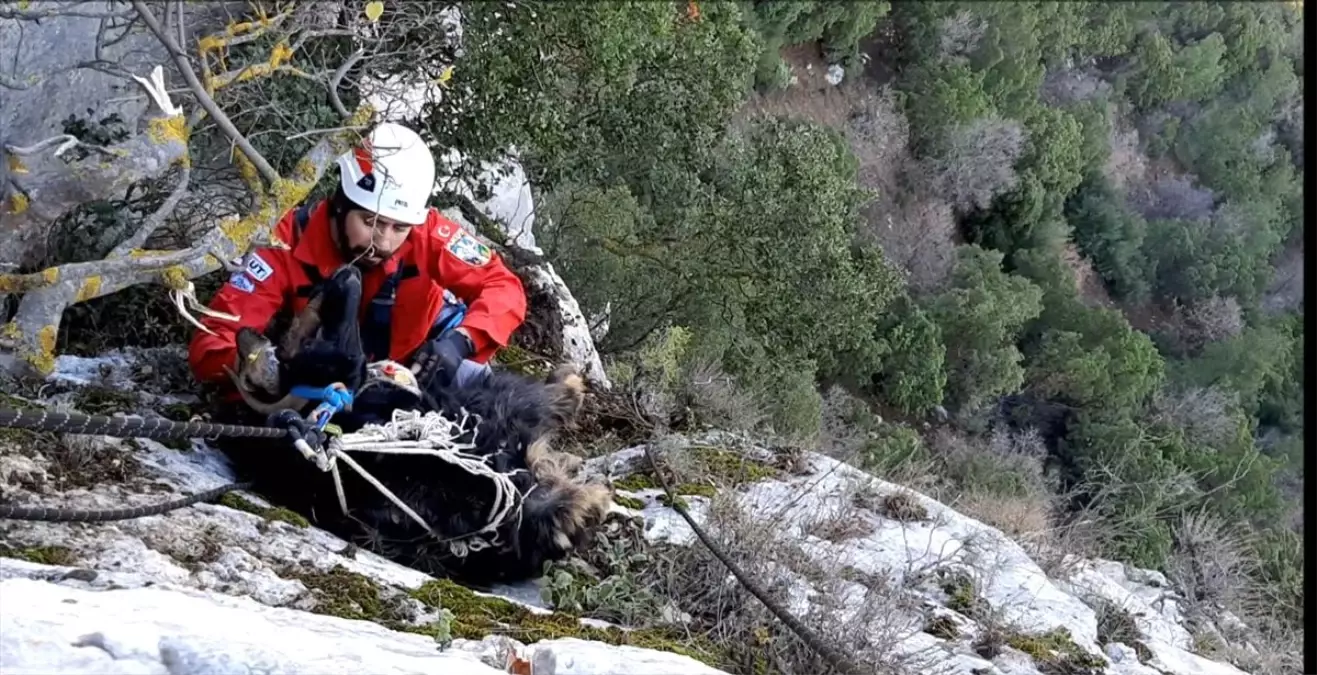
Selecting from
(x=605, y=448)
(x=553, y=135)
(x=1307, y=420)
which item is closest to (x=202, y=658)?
(x=1307, y=420)

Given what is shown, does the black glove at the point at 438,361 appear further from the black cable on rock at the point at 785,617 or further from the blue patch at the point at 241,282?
the black cable on rock at the point at 785,617

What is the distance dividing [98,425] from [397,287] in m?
1.99

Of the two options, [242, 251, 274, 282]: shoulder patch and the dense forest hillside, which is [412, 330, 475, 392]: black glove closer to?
[242, 251, 274, 282]: shoulder patch

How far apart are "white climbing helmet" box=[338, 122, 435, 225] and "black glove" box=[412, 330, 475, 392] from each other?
18.1 inches

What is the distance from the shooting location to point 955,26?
962 inches

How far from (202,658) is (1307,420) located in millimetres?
1719

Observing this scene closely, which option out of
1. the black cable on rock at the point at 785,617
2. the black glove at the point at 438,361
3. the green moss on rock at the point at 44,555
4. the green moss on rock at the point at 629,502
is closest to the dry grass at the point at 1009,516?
the green moss on rock at the point at 629,502

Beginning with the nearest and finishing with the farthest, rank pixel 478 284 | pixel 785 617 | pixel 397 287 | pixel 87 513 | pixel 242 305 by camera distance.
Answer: pixel 87 513, pixel 785 617, pixel 242 305, pixel 397 287, pixel 478 284

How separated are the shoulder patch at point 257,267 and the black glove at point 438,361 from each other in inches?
22.9

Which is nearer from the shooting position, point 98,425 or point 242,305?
point 98,425

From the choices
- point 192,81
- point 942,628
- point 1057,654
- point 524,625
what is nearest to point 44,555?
point 524,625

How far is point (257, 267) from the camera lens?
3934 millimetres

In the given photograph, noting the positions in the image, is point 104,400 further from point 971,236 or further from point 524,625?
point 971,236

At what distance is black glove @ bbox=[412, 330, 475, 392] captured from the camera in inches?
153
